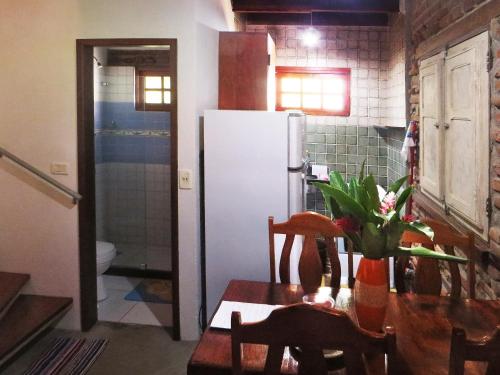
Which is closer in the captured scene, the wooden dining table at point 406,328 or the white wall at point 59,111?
the wooden dining table at point 406,328

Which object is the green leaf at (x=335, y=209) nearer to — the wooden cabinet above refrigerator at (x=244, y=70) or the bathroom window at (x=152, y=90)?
the wooden cabinet above refrigerator at (x=244, y=70)

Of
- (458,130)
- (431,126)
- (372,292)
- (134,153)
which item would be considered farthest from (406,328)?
(134,153)

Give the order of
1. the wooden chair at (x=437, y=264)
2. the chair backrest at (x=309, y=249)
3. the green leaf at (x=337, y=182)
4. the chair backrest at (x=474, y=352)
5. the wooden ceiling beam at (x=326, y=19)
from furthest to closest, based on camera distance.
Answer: the wooden ceiling beam at (x=326, y=19), the chair backrest at (x=309, y=249), the wooden chair at (x=437, y=264), the green leaf at (x=337, y=182), the chair backrest at (x=474, y=352)

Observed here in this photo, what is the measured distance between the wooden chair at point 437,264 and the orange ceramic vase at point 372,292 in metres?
0.57

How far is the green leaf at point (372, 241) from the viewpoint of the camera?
1460 mm

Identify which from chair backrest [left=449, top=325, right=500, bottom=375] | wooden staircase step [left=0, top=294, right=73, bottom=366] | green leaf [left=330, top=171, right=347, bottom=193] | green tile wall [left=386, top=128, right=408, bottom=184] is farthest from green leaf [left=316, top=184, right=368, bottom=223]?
green tile wall [left=386, top=128, right=408, bottom=184]

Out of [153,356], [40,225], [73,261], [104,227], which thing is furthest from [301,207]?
[104,227]

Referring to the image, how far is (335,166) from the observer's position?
15.1 ft

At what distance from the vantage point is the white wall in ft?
9.50

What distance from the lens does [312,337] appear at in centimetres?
111

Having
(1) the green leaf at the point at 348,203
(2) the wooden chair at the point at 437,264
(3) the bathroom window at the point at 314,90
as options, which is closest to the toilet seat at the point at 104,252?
(3) the bathroom window at the point at 314,90

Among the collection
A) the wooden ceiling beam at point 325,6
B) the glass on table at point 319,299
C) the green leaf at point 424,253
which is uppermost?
the wooden ceiling beam at point 325,6

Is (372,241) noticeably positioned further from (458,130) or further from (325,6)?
(325,6)

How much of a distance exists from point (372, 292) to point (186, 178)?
172cm
